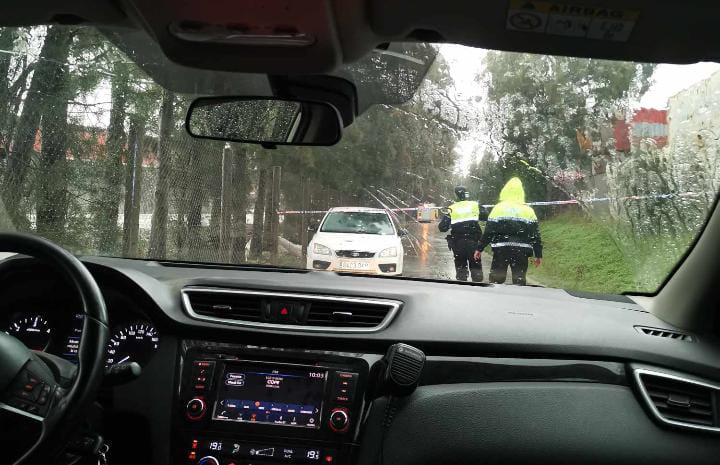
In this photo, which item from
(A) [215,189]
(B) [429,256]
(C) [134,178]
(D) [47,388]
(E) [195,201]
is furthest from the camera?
(E) [195,201]

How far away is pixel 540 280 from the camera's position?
3.71 m

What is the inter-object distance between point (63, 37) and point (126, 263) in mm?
1463

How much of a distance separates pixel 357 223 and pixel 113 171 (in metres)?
1.85

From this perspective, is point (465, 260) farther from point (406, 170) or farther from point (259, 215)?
point (259, 215)

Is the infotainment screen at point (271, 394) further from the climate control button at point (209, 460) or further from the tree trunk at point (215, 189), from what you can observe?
the tree trunk at point (215, 189)

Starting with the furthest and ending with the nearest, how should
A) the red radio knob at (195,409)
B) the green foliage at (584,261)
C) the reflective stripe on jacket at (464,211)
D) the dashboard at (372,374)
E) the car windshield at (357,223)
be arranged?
the car windshield at (357,223), the reflective stripe on jacket at (464,211), the green foliage at (584,261), the red radio knob at (195,409), the dashboard at (372,374)

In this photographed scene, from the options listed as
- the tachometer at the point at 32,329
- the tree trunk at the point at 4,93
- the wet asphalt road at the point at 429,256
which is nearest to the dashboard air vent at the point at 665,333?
the wet asphalt road at the point at 429,256

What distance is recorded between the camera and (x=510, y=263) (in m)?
3.78

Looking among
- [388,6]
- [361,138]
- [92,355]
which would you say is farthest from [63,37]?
[388,6]

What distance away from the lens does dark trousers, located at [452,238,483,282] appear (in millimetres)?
3787

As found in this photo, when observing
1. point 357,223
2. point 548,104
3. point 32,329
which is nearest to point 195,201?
point 357,223

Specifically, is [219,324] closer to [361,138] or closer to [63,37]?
[361,138]

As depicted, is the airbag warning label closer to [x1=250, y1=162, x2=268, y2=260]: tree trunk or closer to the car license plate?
the car license plate

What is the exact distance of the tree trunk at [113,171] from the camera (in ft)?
14.3
